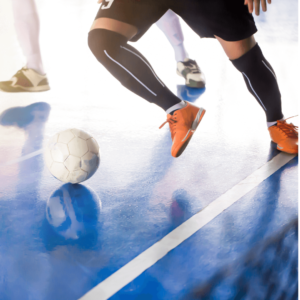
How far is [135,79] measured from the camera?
2223 mm

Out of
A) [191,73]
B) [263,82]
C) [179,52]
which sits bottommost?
[263,82]

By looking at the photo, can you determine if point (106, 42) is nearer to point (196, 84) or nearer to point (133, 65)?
point (133, 65)

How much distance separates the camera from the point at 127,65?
7.20 feet

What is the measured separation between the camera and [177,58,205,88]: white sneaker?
3.40m

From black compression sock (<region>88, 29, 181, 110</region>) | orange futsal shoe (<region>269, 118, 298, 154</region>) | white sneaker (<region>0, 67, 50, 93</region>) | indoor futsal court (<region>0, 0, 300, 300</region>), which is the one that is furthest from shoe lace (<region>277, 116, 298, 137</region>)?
white sneaker (<region>0, 67, 50, 93</region>)

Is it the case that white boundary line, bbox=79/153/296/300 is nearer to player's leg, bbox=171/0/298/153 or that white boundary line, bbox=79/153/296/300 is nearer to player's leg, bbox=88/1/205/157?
player's leg, bbox=171/0/298/153

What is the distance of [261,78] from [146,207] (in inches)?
46.2

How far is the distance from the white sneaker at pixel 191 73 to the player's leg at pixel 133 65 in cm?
113

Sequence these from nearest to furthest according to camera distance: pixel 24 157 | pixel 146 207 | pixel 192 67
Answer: pixel 146 207 < pixel 24 157 < pixel 192 67

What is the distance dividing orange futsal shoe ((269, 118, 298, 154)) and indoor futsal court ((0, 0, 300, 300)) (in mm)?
51

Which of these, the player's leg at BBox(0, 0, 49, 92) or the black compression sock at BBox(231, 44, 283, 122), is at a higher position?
the player's leg at BBox(0, 0, 49, 92)

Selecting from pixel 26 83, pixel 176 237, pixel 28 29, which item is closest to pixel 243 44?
pixel 176 237

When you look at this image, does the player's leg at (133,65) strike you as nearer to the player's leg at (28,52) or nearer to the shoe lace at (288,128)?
the shoe lace at (288,128)

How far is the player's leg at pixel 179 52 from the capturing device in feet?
11.3
